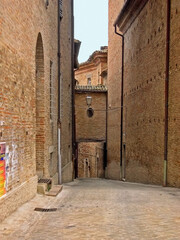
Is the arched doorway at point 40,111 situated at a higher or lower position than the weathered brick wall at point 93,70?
lower

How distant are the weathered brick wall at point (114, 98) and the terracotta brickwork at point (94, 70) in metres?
5.77

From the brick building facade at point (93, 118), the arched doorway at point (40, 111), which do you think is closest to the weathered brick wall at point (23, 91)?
the arched doorway at point (40, 111)

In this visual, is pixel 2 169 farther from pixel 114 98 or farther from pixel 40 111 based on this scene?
pixel 114 98

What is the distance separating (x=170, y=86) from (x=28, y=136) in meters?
5.21

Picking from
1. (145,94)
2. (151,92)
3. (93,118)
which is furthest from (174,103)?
(93,118)

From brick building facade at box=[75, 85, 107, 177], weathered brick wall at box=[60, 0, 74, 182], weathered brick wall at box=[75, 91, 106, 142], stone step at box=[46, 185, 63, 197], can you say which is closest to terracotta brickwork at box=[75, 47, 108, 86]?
brick building facade at box=[75, 85, 107, 177]

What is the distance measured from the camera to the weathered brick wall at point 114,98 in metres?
17.8

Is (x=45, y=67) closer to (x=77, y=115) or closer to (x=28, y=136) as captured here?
(x=28, y=136)

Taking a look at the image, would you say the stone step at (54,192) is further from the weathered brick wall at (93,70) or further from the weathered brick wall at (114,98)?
the weathered brick wall at (93,70)

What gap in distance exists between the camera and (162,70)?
33.4 feet

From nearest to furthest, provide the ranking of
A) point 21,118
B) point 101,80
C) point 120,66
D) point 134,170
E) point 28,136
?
point 21,118, point 28,136, point 134,170, point 120,66, point 101,80

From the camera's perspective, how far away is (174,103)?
9250 millimetres

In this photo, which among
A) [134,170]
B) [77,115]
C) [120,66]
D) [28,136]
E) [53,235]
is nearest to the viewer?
[53,235]

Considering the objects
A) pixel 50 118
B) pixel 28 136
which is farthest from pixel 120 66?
pixel 28 136
